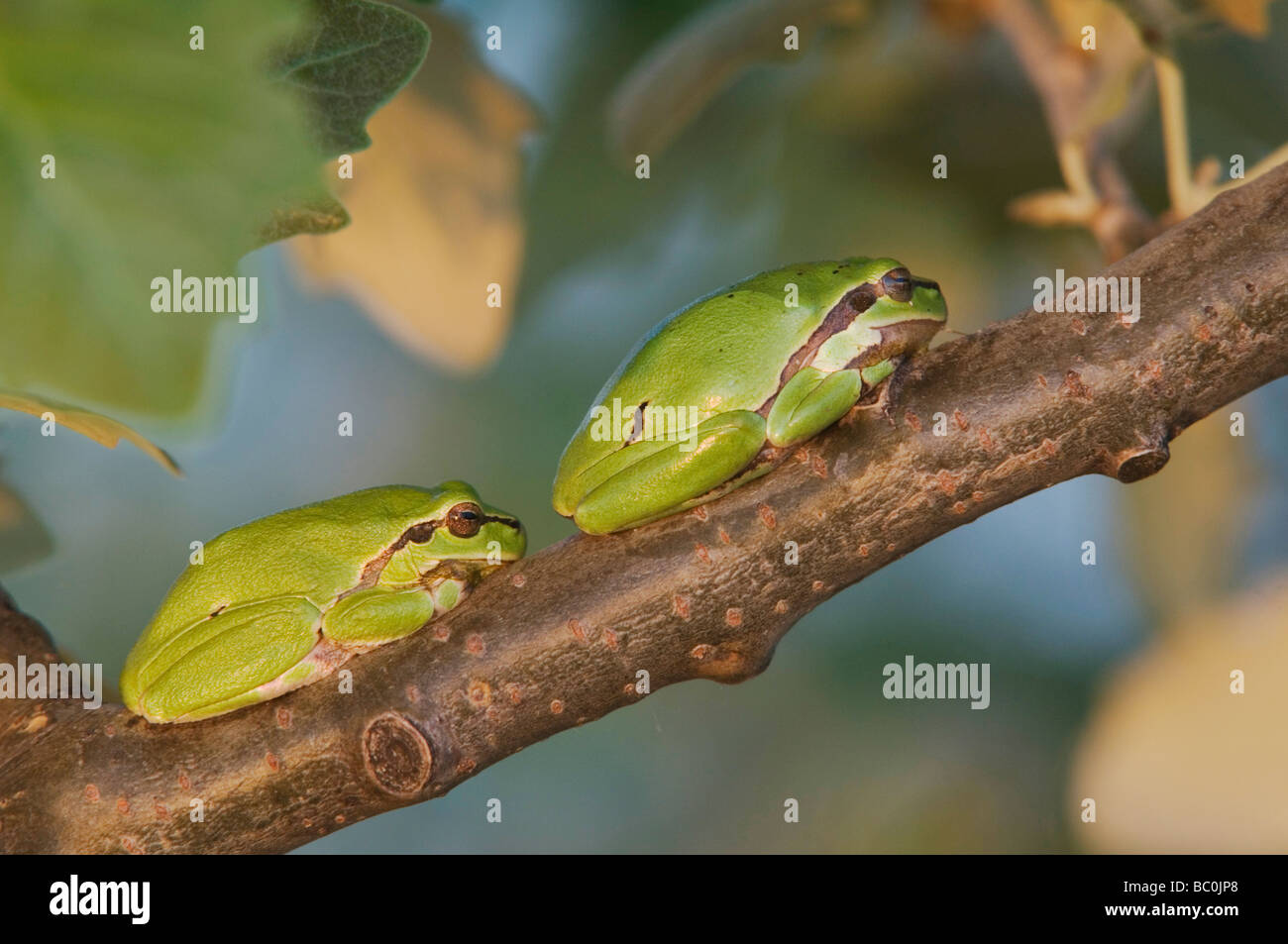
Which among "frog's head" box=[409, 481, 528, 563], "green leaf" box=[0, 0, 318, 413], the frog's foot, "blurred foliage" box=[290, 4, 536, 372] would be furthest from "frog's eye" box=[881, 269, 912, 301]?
"blurred foliage" box=[290, 4, 536, 372]

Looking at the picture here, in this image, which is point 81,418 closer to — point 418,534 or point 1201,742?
point 418,534

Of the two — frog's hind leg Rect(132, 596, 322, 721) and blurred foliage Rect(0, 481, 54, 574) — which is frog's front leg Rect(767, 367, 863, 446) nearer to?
frog's hind leg Rect(132, 596, 322, 721)

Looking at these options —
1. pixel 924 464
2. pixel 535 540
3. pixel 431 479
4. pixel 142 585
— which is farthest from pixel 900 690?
pixel 924 464

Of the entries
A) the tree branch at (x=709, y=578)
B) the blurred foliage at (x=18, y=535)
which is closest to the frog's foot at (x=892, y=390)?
the tree branch at (x=709, y=578)

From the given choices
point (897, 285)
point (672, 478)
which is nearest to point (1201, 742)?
point (897, 285)

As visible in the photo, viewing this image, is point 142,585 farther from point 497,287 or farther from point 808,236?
point 808,236

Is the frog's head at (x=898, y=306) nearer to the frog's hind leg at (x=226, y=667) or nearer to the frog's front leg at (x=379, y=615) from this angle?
the frog's front leg at (x=379, y=615)
